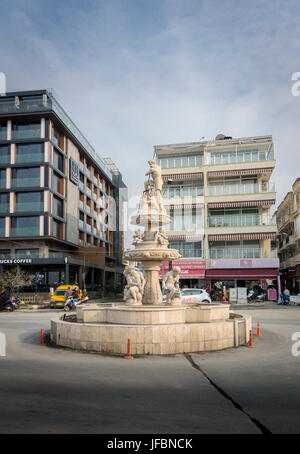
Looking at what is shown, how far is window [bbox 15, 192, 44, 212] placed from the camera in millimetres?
46531

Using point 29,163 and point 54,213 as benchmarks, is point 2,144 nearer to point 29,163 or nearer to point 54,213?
point 29,163

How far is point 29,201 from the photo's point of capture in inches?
1854

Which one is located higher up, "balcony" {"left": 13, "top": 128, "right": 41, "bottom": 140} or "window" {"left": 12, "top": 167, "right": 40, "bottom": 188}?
"balcony" {"left": 13, "top": 128, "right": 41, "bottom": 140}

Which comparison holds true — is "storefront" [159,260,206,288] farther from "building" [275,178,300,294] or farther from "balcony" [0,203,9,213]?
"balcony" [0,203,9,213]

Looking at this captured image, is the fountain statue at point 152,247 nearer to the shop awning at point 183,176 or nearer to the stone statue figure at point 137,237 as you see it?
the stone statue figure at point 137,237

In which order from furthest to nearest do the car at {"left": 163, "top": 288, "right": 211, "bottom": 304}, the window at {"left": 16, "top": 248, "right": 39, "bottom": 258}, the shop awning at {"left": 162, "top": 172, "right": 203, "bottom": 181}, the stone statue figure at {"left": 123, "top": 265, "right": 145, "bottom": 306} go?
the window at {"left": 16, "top": 248, "right": 39, "bottom": 258}, the shop awning at {"left": 162, "top": 172, "right": 203, "bottom": 181}, the car at {"left": 163, "top": 288, "right": 211, "bottom": 304}, the stone statue figure at {"left": 123, "top": 265, "right": 145, "bottom": 306}

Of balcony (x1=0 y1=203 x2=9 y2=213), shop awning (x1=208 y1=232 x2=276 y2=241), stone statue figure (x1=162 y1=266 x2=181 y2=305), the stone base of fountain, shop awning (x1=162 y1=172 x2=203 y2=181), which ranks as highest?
shop awning (x1=162 y1=172 x2=203 y2=181)

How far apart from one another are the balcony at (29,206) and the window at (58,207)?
2.59 m

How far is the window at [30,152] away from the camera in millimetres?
47562

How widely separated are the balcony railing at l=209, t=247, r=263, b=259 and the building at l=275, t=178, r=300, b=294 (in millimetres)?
8299

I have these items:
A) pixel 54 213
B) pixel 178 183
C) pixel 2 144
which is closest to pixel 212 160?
pixel 178 183

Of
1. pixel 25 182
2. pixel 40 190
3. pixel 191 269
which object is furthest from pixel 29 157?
pixel 191 269

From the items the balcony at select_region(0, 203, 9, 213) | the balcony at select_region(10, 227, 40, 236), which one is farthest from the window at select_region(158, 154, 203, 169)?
the balcony at select_region(0, 203, 9, 213)
